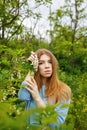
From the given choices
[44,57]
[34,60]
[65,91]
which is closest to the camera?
[34,60]

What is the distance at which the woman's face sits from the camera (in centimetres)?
328

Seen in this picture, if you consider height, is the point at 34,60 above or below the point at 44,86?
above

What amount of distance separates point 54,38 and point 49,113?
19.0 m

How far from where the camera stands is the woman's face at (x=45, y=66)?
3275 millimetres

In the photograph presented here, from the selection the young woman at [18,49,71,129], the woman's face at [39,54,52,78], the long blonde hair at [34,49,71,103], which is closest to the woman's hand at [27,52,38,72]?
the young woman at [18,49,71,129]

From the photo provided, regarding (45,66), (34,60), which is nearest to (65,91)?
(45,66)

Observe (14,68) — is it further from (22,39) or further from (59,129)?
(22,39)

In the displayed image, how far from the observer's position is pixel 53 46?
20328mm

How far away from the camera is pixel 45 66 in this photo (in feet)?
10.7

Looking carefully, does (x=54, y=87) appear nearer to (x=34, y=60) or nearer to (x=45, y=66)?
(x=45, y=66)

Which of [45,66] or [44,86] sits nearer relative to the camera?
[45,66]

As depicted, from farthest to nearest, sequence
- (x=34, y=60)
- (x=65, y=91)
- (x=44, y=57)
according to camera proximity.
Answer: (x=44, y=57), (x=65, y=91), (x=34, y=60)

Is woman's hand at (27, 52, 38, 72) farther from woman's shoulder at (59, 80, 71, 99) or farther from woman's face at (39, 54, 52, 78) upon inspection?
woman's shoulder at (59, 80, 71, 99)

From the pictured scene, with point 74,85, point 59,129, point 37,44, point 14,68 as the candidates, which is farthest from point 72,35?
point 59,129
